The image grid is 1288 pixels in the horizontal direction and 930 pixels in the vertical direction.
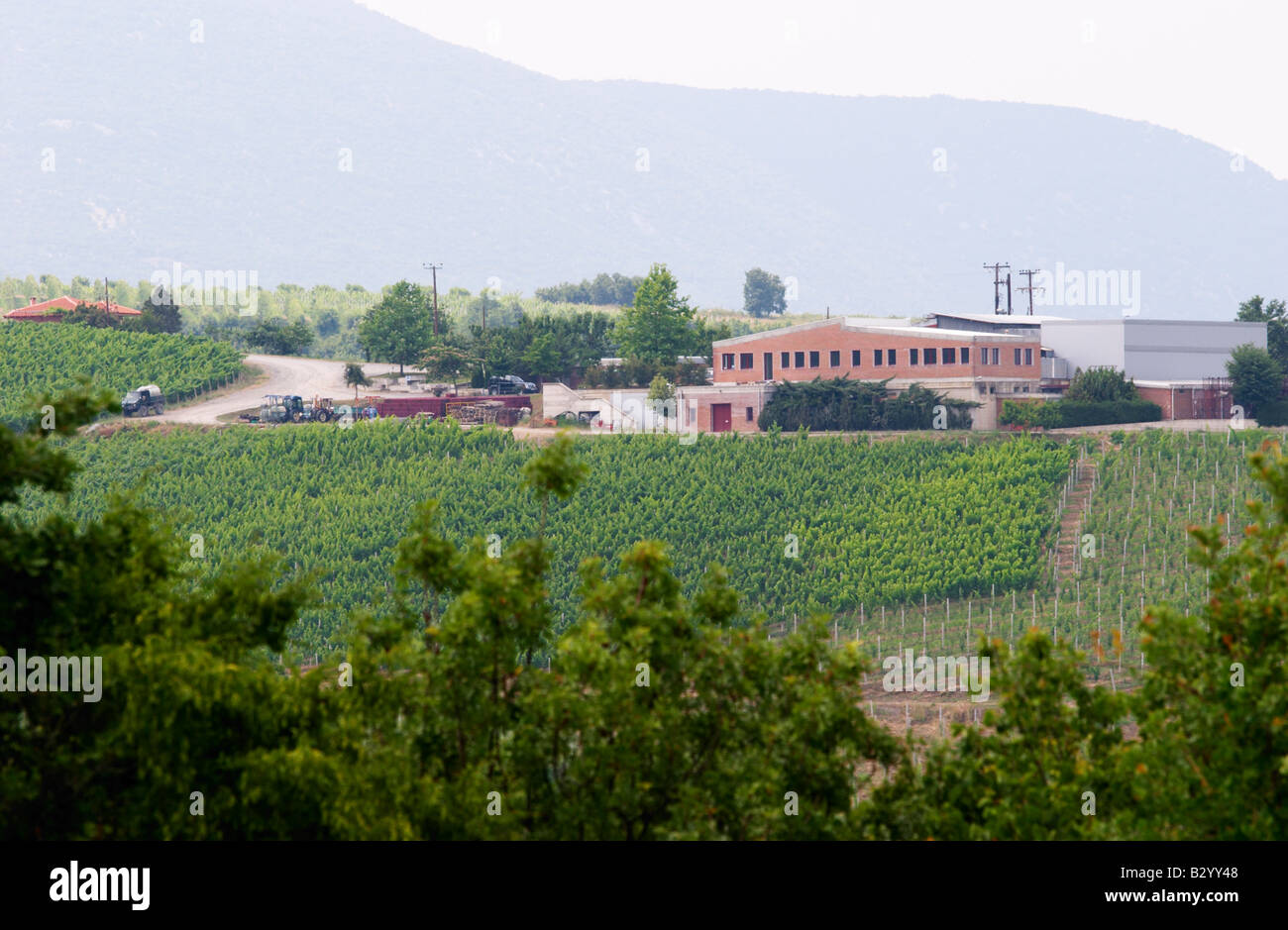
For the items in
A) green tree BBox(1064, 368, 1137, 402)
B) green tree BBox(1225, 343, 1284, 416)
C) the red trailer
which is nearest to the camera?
green tree BBox(1225, 343, 1284, 416)

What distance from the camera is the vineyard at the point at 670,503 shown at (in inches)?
2302

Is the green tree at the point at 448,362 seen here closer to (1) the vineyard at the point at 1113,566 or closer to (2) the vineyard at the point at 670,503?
(2) the vineyard at the point at 670,503

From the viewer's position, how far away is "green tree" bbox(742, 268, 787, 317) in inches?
7353

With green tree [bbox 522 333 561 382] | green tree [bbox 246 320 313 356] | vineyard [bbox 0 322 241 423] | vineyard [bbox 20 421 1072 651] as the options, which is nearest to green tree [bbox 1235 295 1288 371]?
vineyard [bbox 20 421 1072 651]

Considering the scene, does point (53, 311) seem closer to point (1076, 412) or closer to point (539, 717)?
point (1076, 412)

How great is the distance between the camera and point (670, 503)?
64625 millimetres

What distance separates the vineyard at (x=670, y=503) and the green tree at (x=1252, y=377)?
560 inches

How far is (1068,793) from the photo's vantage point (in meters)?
16.6

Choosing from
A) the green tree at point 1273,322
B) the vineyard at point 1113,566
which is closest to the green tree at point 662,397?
the vineyard at point 1113,566

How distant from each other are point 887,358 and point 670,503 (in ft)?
64.8

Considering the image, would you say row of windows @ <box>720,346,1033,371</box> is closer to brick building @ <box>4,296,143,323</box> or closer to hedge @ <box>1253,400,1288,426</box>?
hedge @ <box>1253,400,1288,426</box>

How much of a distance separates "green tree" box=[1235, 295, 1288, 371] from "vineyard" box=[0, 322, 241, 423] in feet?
221
